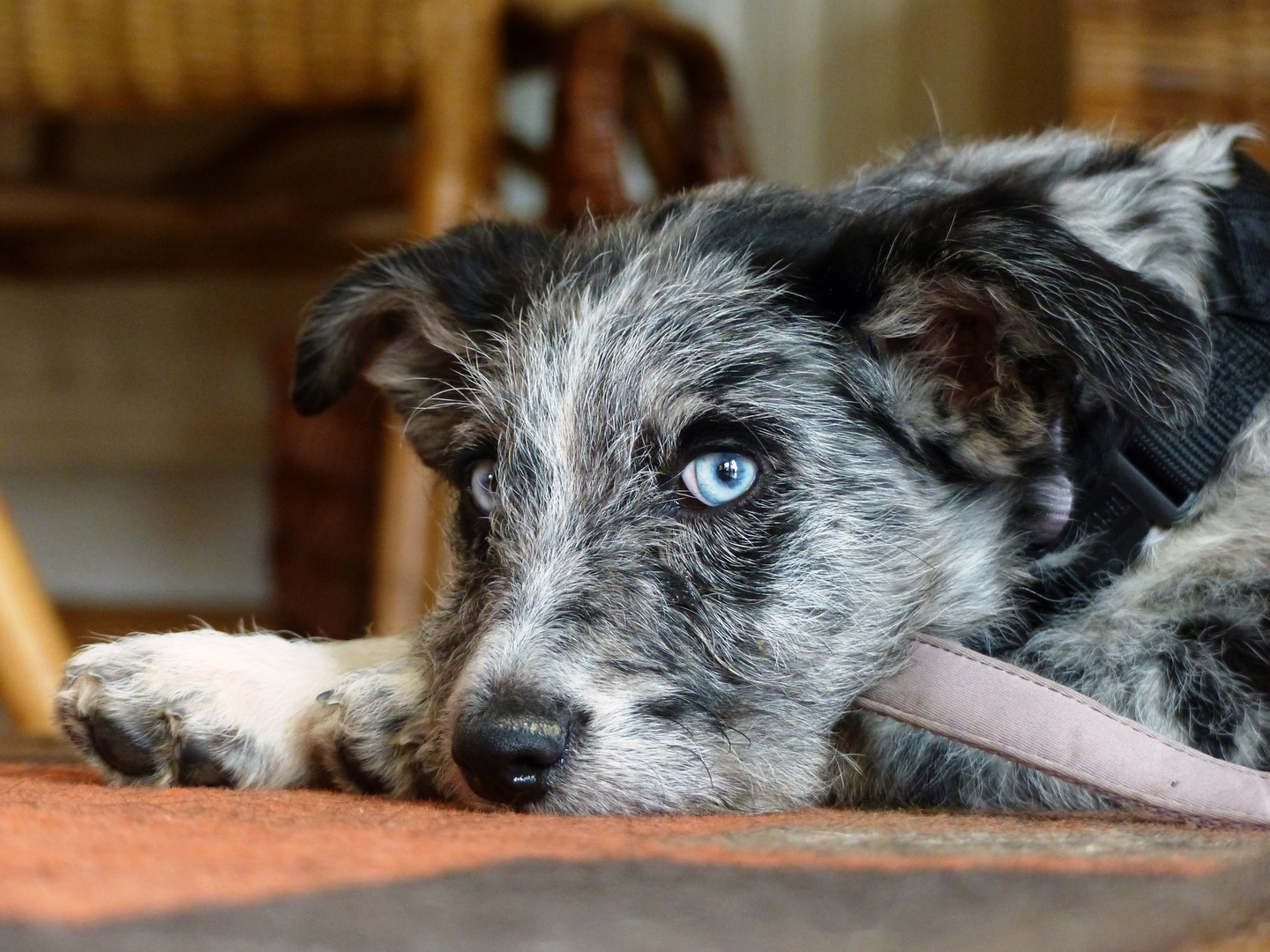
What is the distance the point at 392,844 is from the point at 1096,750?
0.88 metres

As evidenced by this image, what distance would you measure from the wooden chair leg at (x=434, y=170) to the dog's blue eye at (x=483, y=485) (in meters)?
1.45

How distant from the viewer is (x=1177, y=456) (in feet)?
6.11

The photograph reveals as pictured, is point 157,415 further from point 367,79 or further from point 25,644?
point 25,644

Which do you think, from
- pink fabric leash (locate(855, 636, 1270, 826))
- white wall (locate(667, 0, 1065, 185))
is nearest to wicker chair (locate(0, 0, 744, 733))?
white wall (locate(667, 0, 1065, 185))

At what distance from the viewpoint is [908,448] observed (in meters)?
1.94

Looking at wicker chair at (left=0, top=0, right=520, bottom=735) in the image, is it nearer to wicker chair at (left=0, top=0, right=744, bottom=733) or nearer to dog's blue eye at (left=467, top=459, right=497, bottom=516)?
wicker chair at (left=0, top=0, right=744, bottom=733)

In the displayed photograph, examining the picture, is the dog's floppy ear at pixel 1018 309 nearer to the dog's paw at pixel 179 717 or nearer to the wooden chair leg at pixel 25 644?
the dog's paw at pixel 179 717

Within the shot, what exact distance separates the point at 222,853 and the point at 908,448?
121cm

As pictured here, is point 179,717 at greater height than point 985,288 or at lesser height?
lesser

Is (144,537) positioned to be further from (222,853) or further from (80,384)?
(222,853)

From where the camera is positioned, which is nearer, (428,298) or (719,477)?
(719,477)

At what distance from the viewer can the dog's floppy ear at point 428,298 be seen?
2.23 metres

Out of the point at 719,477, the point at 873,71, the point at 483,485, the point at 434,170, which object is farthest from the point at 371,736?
the point at 873,71

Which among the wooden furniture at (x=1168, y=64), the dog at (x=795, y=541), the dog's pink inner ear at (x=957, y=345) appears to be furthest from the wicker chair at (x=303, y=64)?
the dog's pink inner ear at (x=957, y=345)
